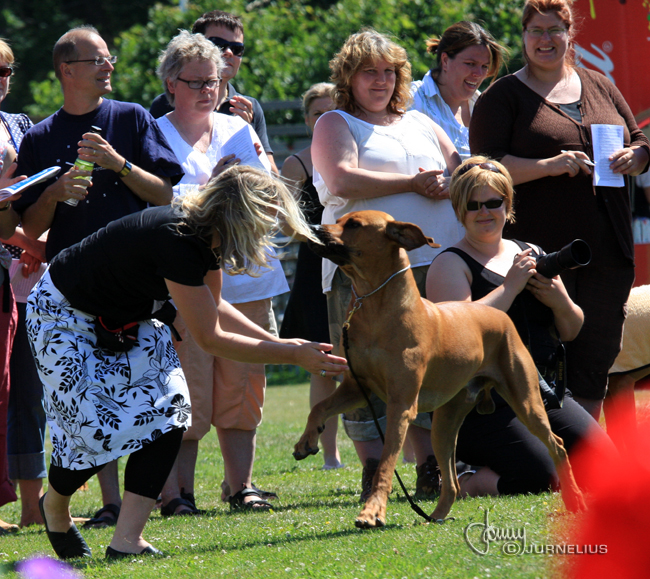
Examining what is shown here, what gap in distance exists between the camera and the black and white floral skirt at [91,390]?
3725mm

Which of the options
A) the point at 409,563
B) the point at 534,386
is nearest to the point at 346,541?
the point at 409,563

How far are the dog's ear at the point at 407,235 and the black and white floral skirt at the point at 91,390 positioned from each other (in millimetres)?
1306

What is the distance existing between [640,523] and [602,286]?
3.98 meters

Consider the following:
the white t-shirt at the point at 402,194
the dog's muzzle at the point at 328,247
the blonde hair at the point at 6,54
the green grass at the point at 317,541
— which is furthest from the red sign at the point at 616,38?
the blonde hair at the point at 6,54

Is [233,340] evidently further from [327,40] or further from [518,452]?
[327,40]

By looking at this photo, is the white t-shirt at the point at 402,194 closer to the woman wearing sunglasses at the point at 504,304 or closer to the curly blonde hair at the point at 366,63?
the curly blonde hair at the point at 366,63

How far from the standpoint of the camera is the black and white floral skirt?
12.2 ft

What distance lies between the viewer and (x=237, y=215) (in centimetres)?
366

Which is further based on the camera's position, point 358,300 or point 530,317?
point 530,317

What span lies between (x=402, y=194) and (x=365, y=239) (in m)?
1.08

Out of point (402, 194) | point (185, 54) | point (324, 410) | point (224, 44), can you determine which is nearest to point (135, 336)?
point (324, 410)

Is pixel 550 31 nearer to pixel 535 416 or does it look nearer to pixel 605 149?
pixel 605 149

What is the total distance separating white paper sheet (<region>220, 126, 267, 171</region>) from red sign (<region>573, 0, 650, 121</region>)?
387cm

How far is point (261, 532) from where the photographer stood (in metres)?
4.26
